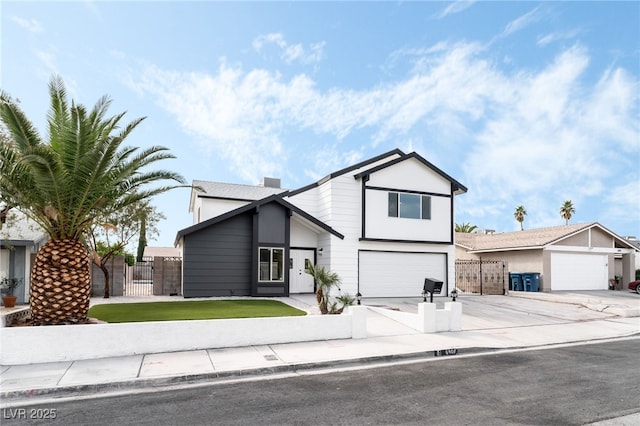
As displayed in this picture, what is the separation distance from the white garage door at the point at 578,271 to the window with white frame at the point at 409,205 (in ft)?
33.6

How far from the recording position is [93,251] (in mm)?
18078

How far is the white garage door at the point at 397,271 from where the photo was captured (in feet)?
67.0

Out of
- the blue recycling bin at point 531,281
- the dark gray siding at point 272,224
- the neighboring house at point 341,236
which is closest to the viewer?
the neighboring house at point 341,236

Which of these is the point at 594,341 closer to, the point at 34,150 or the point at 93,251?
the point at 34,150

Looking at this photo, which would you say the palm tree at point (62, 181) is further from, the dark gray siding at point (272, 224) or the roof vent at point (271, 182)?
the roof vent at point (271, 182)

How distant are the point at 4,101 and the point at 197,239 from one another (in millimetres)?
9072


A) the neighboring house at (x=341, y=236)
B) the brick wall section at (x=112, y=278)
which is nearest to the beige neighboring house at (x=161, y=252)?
the neighboring house at (x=341, y=236)

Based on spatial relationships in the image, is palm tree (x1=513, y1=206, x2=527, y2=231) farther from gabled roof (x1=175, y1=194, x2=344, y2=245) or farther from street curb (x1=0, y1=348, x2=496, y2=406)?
street curb (x1=0, y1=348, x2=496, y2=406)

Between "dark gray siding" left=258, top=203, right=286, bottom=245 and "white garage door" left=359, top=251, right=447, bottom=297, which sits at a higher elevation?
"dark gray siding" left=258, top=203, right=286, bottom=245

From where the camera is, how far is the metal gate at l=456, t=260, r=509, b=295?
2370 cm

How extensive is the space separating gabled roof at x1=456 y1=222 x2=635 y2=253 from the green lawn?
18379mm

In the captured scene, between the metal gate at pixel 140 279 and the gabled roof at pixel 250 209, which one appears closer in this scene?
the gabled roof at pixel 250 209

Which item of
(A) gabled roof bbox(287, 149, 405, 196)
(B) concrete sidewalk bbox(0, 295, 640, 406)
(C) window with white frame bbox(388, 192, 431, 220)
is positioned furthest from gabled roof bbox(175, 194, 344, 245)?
(B) concrete sidewalk bbox(0, 295, 640, 406)

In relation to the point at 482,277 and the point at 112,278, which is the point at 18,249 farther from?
the point at 482,277
